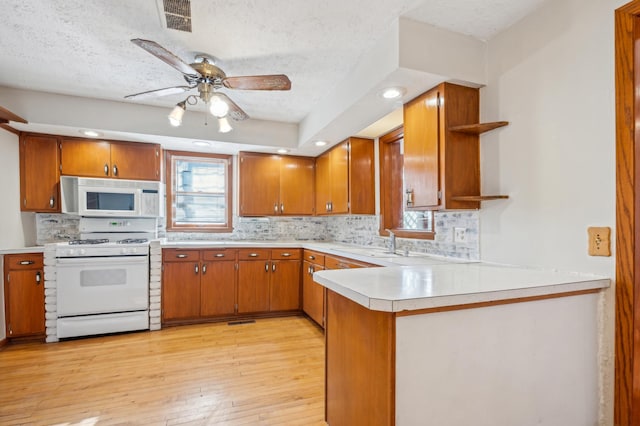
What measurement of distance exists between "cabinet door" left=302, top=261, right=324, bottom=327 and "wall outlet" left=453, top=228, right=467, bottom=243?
1.47 m

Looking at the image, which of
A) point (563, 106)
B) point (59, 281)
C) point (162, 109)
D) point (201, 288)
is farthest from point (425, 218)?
point (59, 281)

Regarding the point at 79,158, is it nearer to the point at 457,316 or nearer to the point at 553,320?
the point at 457,316

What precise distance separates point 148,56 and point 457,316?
8.87 feet

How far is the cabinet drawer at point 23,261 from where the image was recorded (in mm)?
2951

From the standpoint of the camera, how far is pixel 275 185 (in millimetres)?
4266

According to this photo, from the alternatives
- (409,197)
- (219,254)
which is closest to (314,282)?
(219,254)

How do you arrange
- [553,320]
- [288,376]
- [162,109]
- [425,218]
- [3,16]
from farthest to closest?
[162,109]
[425,218]
[288,376]
[3,16]
[553,320]

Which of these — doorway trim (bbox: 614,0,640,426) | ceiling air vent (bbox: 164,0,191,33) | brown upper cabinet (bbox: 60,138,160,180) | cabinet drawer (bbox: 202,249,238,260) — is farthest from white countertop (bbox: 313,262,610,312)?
brown upper cabinet (bbox: 60,138,160,180)

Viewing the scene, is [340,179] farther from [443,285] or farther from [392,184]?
[443,285]

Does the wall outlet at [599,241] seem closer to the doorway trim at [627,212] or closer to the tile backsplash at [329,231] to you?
the doorway trim at [627,212]

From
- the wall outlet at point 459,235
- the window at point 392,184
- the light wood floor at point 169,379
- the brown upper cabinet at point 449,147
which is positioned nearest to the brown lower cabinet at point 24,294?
the light wood floor at point 169,379

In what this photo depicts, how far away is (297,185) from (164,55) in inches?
104

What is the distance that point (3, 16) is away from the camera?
1.92 meters

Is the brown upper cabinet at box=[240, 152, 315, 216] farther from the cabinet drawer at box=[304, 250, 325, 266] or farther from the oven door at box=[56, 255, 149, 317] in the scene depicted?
the oven door at box=[56, 255, 149, 317]
